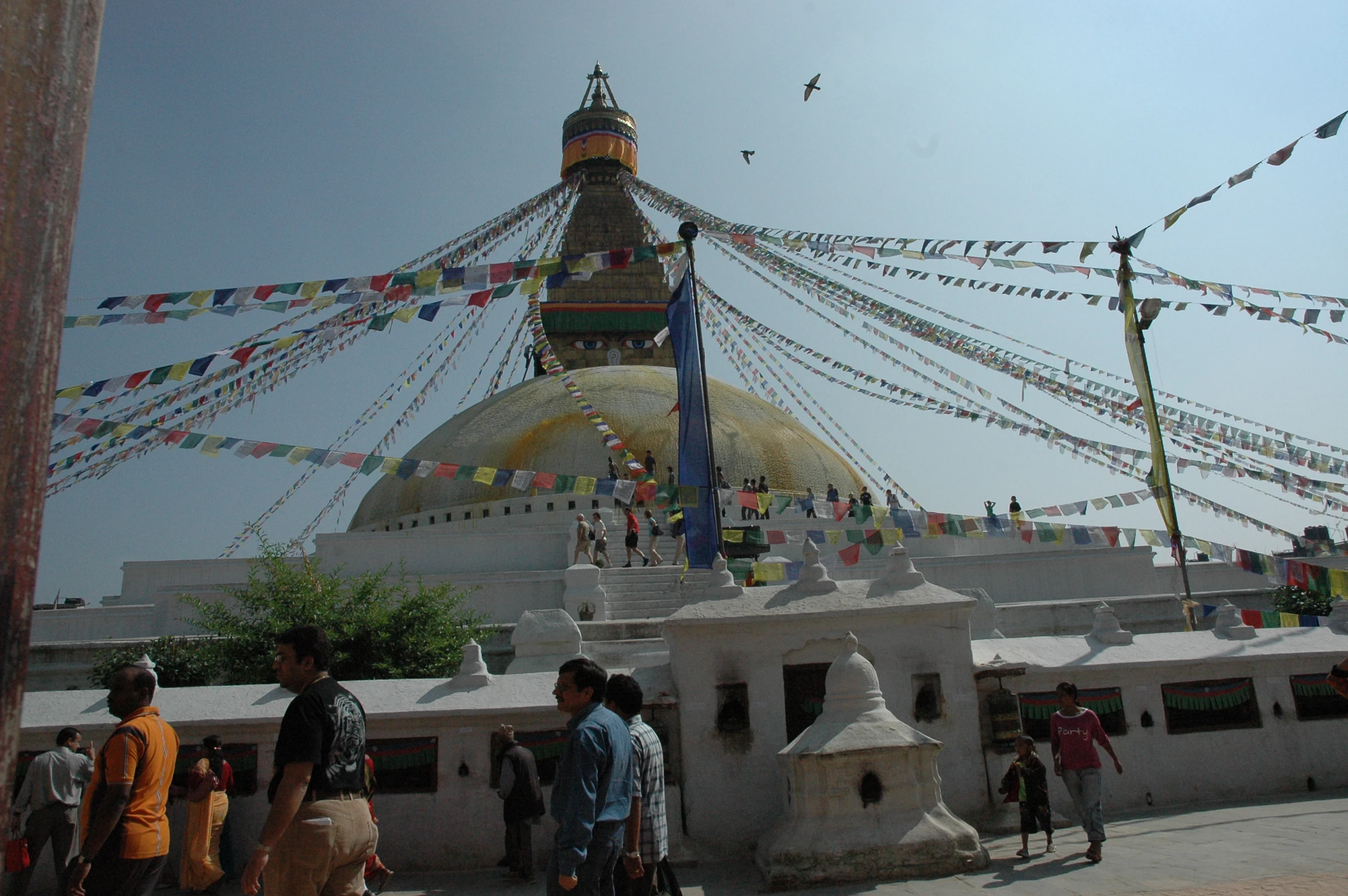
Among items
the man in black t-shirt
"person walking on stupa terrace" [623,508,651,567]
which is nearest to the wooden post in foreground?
the man in black t-shirt

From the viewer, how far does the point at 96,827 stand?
10.2ft

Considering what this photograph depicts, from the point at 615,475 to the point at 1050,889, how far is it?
14167mm

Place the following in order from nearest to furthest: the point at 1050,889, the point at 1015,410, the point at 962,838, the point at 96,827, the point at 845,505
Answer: the point at 96,827 → the point at 1050,889 → the point at 962,838 → the point at 845,505 → the point at 1015,410

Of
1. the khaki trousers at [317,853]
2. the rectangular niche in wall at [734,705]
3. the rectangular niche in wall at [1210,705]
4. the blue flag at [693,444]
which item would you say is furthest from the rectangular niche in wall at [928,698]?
the khaki trousers at [317,853]

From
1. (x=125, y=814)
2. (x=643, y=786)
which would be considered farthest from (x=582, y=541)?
(x=125, y=814)

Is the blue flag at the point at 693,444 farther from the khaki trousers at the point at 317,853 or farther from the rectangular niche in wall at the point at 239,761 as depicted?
the khaki trousers at the point at 317,853

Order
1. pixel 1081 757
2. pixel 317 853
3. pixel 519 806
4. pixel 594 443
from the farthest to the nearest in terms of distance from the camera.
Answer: pixel 594 443
pixel 519 806
pixel 1081 757
pixel 317 853

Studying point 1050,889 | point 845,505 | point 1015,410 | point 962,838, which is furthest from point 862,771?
point 1015,410

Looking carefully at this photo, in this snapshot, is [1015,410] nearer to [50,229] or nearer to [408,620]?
[408,620]

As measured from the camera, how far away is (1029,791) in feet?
18.1

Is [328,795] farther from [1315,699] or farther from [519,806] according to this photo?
[1315,699]

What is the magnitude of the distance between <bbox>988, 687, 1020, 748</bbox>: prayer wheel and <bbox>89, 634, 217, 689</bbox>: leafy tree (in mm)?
7029

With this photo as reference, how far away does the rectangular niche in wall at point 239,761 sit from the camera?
6027 mm

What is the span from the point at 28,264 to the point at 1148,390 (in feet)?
36.9
